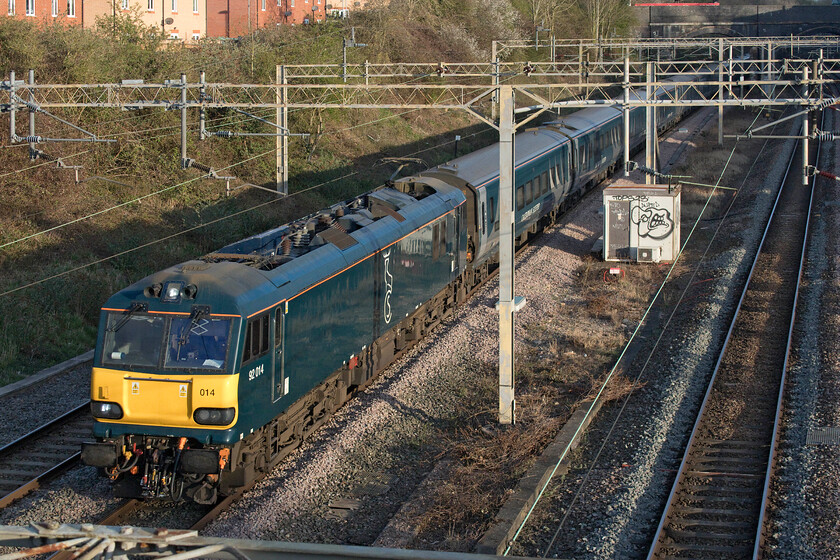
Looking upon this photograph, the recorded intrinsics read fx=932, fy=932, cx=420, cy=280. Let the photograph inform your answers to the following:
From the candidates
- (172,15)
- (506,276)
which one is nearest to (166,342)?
(506,276)

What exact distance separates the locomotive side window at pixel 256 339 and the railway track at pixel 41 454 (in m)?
3.42

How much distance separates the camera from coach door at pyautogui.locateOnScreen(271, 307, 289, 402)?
1151cm

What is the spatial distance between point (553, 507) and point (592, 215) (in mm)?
20270

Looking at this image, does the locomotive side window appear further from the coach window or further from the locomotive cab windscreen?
the coach window

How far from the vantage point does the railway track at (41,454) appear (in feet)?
39.1

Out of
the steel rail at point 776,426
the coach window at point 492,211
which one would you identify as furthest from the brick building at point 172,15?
the steel rail at point 776,426

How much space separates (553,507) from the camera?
11203mm

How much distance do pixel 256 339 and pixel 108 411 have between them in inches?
74.1

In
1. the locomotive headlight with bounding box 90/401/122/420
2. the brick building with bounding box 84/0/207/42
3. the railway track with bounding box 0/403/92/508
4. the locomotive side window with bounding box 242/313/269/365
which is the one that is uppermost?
the brick building with bounding box 84/0/207/42

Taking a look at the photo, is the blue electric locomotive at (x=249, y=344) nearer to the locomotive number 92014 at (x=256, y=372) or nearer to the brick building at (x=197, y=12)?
the locomotive number 92014 at (x=256, y=372)

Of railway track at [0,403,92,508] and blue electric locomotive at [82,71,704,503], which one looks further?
railway track at [0,403,92,508]

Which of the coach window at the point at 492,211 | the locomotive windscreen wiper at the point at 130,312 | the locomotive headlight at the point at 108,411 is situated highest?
the coach window at the point at 492,211

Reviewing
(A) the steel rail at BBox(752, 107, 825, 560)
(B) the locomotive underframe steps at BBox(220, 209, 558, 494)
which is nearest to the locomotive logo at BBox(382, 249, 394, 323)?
(B) the locomotive underframe steps at BBox(220, 209, 558, 494)

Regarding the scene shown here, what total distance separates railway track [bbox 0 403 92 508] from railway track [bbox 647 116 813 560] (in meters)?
7.59
